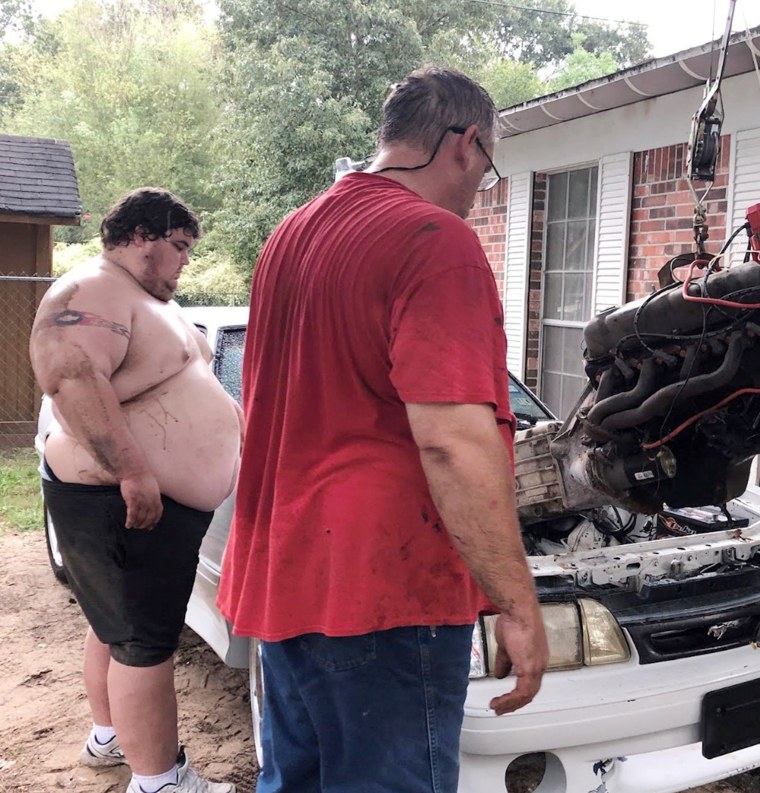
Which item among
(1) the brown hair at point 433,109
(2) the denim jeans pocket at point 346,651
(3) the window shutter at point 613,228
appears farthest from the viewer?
(3) the window shutter at point 613,228

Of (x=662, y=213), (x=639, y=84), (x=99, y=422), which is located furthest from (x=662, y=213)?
(x=99, y=422)

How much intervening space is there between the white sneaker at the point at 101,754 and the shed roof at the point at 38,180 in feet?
23.6

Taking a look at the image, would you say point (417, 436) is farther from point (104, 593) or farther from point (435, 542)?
point (104, 593)

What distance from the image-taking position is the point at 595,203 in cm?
668

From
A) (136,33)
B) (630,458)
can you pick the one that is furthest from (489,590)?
(136,33)

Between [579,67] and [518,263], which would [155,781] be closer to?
[518,263]

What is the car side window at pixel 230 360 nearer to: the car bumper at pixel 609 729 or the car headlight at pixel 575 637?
the car headlight at pixel 575 637

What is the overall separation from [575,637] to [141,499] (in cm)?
141

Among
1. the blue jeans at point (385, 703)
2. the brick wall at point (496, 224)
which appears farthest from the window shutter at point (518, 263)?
the blue jeans at point (385, 703)

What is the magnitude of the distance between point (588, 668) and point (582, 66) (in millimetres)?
36414

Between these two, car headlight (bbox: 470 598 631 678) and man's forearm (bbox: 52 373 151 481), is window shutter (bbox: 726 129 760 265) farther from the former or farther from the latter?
man's forearm (bbox: 52 373 151 481)

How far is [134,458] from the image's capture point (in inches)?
105

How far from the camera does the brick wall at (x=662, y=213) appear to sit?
5383 millimetres

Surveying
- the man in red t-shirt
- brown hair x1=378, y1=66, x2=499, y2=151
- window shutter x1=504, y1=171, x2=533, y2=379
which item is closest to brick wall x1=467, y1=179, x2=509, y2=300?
window shutter x1=504, y1=171, x2=533, y2=379
